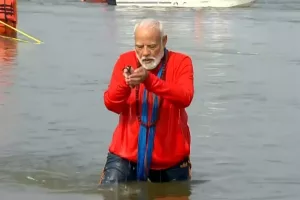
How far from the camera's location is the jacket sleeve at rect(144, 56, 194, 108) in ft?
17.6

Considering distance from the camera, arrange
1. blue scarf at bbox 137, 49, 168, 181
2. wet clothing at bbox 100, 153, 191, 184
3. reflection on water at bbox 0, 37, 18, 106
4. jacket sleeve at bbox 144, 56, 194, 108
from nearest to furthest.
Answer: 1. jacket sleeve at bbox 144, 56, 194, 108
2. blue scarf at bbox 137, 49, 168, 181
3. wet clothing at bbox 100, 153, 191, 184
4. reflection on water at bbox 0, 37, 18, 106

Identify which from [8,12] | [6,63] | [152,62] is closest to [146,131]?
[152,62]

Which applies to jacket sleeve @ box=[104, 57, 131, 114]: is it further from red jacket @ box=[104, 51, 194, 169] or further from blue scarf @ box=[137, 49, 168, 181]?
blue scarf @ box=[137, 49, 168, 181]

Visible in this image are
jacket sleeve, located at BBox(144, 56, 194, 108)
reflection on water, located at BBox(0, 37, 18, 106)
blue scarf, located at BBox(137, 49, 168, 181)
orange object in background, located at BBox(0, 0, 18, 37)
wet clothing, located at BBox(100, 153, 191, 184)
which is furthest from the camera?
orange object in background, located at BBox(0, 0, 18, 37)

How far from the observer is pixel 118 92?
5508 millimetres

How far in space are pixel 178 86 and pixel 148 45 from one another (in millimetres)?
337

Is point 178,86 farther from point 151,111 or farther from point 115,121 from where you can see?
point 115,121

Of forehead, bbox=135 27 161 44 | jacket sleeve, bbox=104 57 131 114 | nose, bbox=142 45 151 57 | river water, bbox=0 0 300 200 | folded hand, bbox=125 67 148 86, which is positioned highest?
forehead, bbox=135 27 161 44

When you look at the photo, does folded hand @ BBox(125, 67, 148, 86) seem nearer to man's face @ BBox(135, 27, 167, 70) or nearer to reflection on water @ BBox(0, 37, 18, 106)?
man's face @ BBox(135, 27, 167, 70)

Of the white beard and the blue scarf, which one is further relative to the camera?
the blue scarf

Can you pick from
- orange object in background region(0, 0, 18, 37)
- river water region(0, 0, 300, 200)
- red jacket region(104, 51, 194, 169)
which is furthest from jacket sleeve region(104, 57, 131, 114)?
orange object in background region(0, 0, 18, 37)

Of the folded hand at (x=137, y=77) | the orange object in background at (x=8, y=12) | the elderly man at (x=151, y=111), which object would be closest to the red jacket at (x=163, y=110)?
the elderly man at (x=151, y=111)

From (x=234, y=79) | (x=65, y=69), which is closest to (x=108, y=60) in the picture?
(x=65, y=69)

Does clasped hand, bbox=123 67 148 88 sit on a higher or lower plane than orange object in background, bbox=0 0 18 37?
higher
